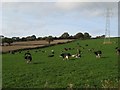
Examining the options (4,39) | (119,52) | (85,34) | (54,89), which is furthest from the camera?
(85,34)

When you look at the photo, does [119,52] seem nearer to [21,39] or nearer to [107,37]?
[107,37]

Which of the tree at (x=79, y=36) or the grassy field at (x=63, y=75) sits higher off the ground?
→ the tree at (x=79, y=36)

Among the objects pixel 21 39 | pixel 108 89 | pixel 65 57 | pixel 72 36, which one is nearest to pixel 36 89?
pixel 108 89

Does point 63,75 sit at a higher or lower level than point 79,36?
lower

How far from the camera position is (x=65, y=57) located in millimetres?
44812

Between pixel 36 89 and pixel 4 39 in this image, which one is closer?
pixel 36 89

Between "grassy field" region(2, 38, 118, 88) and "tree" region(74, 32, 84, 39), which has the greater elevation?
"tree" region(74, 32, 84, 39)

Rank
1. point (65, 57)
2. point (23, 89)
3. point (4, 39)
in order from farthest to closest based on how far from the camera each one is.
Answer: point (4, 39)
point (65, 57)
point (23, 89)

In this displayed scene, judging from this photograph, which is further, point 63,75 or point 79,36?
point 79,36

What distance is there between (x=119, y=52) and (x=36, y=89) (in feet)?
115

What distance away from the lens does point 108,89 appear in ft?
39.5

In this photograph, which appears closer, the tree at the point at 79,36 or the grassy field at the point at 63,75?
the grassy field at the point at 63,75

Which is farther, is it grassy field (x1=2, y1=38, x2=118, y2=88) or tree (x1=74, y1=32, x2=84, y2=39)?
tree (x1=74, y1=32, x2=84, y2=39)

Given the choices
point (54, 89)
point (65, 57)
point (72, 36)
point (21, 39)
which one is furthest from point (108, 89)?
point (72, 36)
